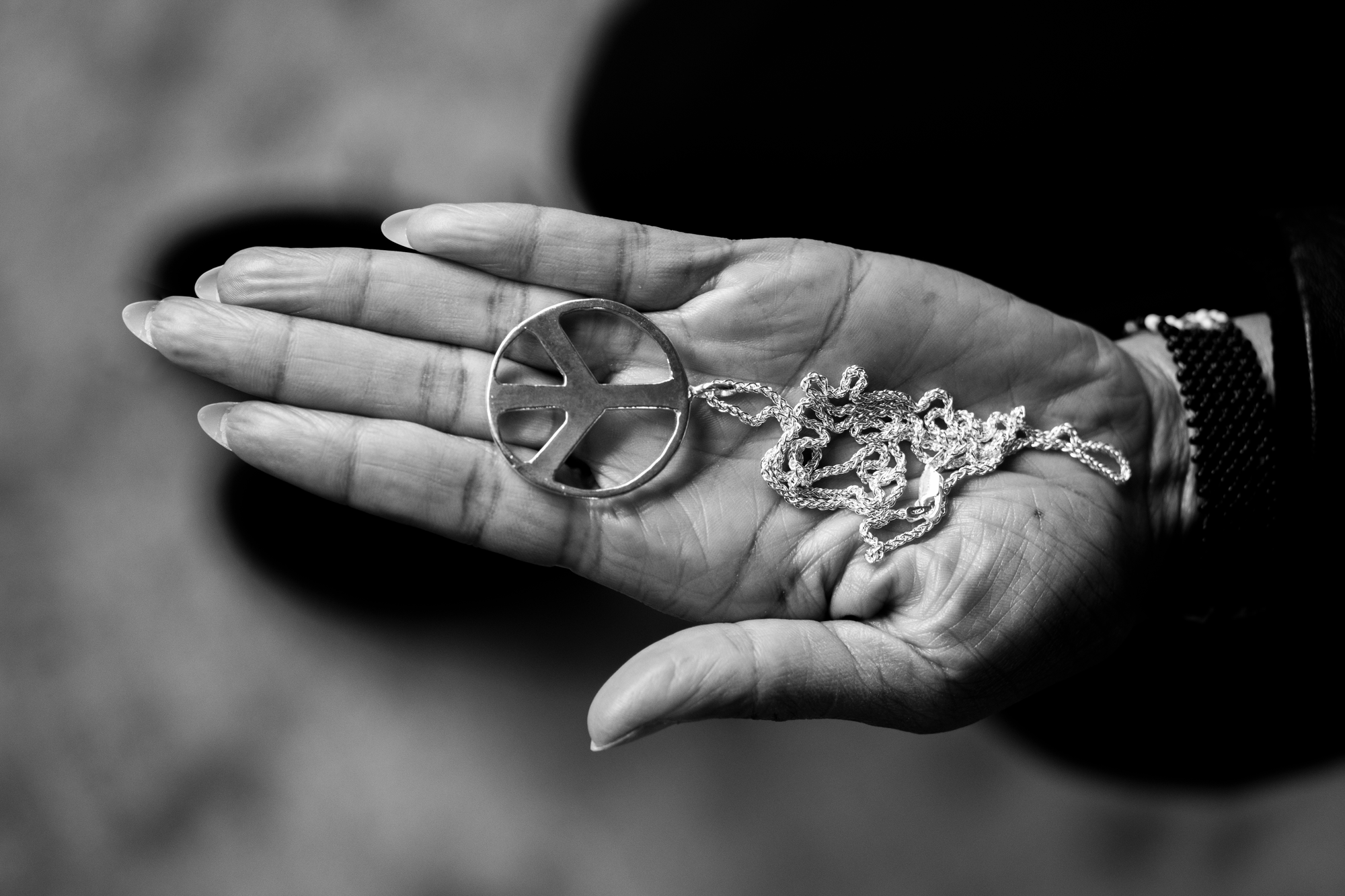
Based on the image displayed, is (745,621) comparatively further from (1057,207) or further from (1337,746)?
(1337,746)

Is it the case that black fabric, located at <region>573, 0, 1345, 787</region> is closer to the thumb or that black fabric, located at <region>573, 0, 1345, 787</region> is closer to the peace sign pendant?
the peace sign pendant

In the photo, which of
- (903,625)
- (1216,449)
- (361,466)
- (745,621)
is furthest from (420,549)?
(1216,449)

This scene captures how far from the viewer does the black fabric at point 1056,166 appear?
8.03 feet

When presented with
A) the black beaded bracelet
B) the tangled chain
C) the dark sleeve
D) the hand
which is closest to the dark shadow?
the hand

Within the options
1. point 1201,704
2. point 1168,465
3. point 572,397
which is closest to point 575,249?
point 572,397

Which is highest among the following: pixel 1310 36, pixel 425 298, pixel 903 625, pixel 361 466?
pixel 1310 36

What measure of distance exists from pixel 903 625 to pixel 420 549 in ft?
4.17

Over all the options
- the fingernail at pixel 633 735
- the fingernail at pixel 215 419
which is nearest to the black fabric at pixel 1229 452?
the fingernail at pixel 633 735

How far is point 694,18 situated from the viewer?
252 centimetres

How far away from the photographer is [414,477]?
1.67 meters

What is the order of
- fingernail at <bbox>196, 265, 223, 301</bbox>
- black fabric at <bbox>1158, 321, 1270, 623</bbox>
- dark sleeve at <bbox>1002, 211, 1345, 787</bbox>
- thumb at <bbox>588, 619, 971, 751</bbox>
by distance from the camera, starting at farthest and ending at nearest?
dark sleeve at <bbox>1002, 211, 1345, 787</bbox>, black fabric at <bbox>1158, 321, 1270, 623</bbox>, fingernail at <bbox>196, 265, 223, 301</bbox>, thumb at <bbox>588, 619, 971, 751</bbox>

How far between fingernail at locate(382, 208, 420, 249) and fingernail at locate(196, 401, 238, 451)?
396mm

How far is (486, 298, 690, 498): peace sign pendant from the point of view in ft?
5.62

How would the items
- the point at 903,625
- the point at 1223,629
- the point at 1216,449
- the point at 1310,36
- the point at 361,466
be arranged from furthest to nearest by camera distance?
the point at 1310,36 < the point at 1223,629 < the point at 1216,449 < the point at 903,625 < the point at 361,466
